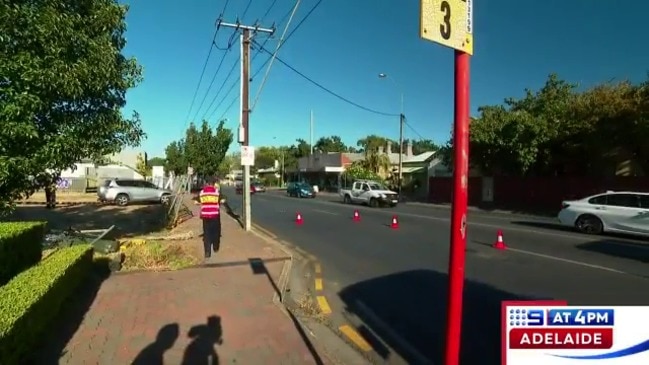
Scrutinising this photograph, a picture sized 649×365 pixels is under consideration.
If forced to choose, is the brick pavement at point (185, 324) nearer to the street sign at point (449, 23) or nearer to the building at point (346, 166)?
the street sign at point (449, 23)

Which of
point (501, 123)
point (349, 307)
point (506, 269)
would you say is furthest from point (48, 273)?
point (501, 123)

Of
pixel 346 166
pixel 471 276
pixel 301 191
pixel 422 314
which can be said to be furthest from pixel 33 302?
pixel 346 166

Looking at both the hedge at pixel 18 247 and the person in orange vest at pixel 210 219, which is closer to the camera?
the hedge at pixel 18 247

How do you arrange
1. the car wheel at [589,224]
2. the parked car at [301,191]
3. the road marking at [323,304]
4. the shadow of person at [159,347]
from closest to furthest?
1. the shadow of person at [159,347]
2. the road marking at [323,304]
3. the car wheel at [589,224]
4. the parked car at [301,191]

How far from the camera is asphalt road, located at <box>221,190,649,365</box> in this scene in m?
6.25

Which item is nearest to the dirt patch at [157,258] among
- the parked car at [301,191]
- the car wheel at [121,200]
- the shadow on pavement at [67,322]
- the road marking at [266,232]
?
the shadow on pavement at [67,322]

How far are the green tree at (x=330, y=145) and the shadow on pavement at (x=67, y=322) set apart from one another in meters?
109

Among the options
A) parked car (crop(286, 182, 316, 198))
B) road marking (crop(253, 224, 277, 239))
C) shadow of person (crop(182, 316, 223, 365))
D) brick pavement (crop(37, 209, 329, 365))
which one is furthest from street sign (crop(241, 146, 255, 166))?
parked car (crop(286, 182, 316, 198))

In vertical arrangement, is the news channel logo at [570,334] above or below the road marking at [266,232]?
above

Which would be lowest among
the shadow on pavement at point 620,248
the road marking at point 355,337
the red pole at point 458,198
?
the road marking at point 355,337

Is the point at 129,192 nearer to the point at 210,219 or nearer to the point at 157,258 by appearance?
the point at 210,219

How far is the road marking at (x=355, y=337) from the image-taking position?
5.60 metres

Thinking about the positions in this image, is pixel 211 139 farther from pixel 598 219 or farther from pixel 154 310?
pixel 154 310

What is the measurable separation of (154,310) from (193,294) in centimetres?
95
